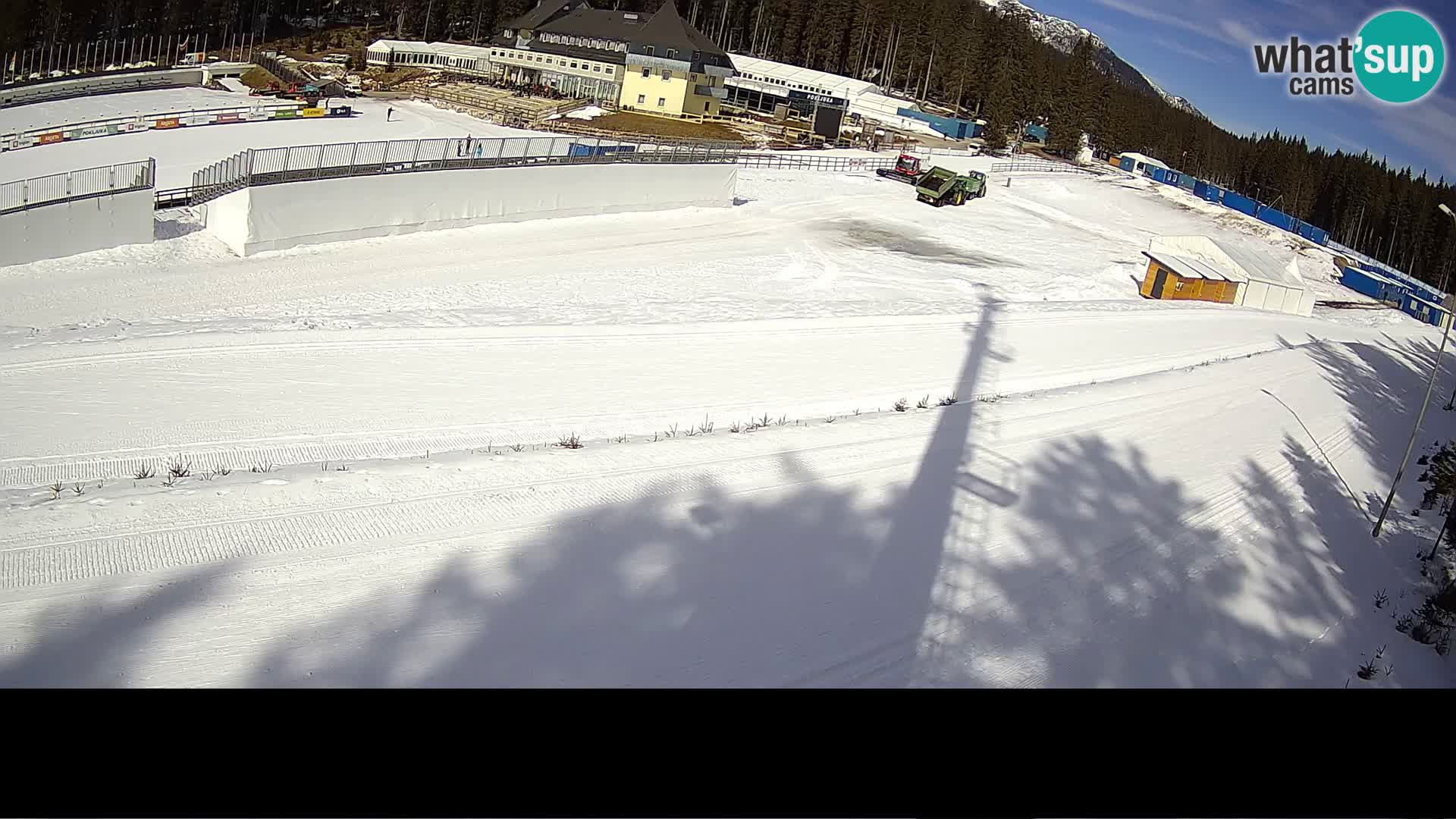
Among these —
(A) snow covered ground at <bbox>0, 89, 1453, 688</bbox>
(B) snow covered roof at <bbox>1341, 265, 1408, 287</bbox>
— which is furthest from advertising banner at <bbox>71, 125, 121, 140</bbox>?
(B) snow covered roof at <bbox>1341, 265, 1408, 287</bbox>

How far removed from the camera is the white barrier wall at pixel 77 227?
1666cm

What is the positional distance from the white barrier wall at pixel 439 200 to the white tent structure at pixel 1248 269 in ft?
50.6

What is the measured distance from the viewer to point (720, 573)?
7.36 metres

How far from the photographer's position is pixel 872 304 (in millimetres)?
20172

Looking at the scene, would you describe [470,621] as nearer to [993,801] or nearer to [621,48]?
[993,801]

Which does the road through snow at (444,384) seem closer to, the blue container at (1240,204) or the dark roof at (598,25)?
the blue container at (1240,204)

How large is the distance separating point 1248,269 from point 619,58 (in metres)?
43.5

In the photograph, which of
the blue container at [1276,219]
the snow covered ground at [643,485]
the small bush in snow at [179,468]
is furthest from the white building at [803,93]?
the small bush in snow at [179,468]

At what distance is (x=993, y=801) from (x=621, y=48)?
6636 cm

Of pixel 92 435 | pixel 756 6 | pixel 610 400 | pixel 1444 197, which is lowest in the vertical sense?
pixel 92 435

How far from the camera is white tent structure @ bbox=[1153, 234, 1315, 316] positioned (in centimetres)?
3047

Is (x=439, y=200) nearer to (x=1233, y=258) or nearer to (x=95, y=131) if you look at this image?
(x=95, y=131)

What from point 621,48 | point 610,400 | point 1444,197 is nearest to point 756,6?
point 621,48

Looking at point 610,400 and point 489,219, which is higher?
point 489,219
